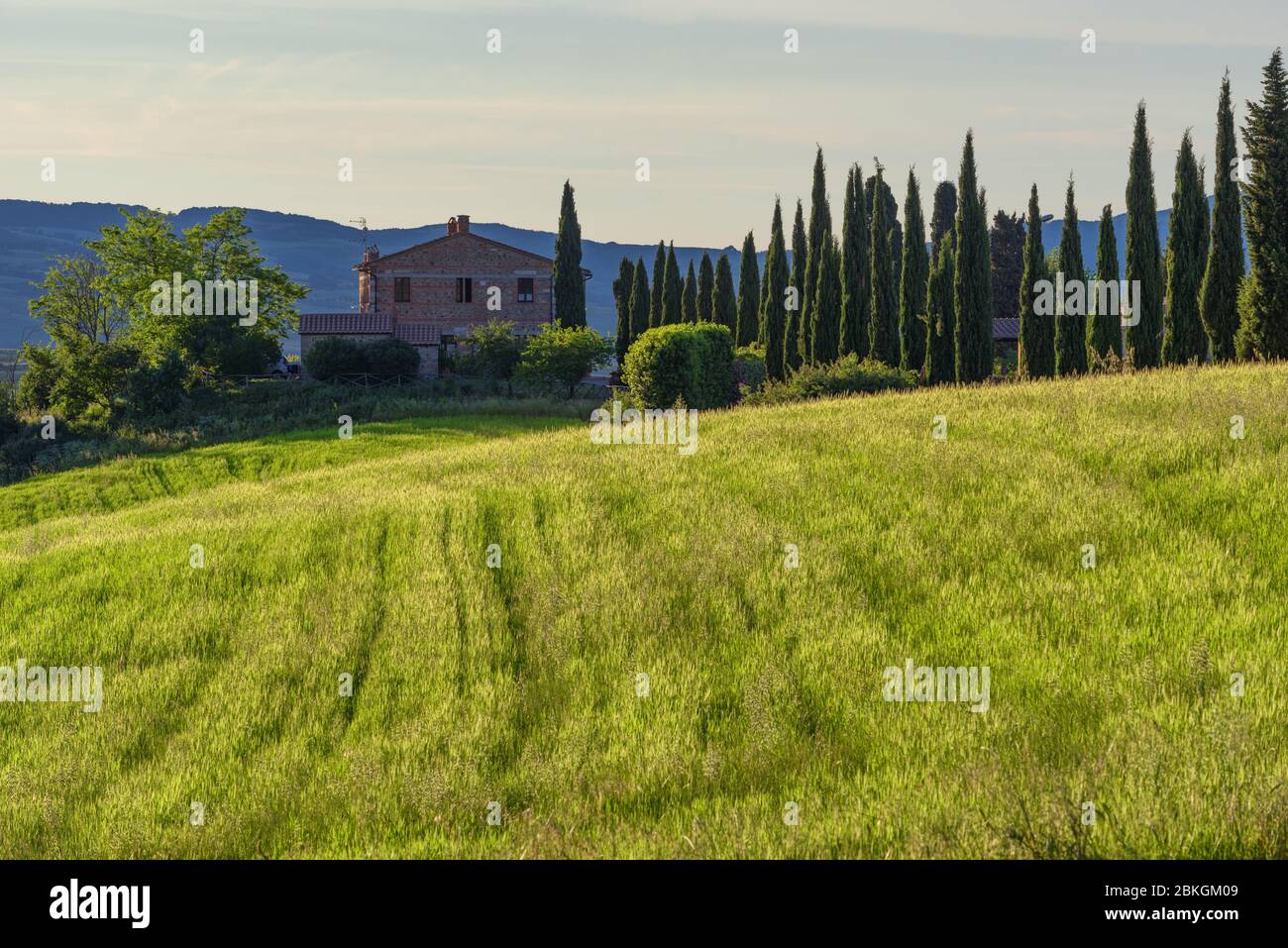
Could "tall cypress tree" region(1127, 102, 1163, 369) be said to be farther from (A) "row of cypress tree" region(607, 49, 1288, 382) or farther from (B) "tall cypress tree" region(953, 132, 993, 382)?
(B) "tall cypress tree" region(953, 132, 993, 382)

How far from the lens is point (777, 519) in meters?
13.6

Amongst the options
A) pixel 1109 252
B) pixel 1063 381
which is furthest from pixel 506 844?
pixel 1109 252

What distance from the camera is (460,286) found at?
6744cm

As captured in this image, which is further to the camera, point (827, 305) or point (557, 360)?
point (557, 360)

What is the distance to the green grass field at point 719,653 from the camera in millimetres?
6715

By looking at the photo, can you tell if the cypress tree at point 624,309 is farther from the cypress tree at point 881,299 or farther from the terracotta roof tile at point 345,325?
the cypress tree at point 881,299

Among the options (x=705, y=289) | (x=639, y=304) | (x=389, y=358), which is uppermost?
(x=705, y=289)

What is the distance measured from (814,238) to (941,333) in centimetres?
964

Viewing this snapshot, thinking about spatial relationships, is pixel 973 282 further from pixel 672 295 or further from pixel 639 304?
pixel 639 304

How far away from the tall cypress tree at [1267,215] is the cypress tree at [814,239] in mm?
19318

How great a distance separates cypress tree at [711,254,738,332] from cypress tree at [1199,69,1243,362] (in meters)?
36.7

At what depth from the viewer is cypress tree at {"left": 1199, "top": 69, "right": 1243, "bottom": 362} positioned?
3328 cm

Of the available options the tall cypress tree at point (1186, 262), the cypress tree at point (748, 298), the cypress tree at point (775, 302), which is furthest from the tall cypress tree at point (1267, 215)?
the cypress tree at point (748, 298)

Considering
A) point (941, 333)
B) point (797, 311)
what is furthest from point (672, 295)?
point (941, 333)
